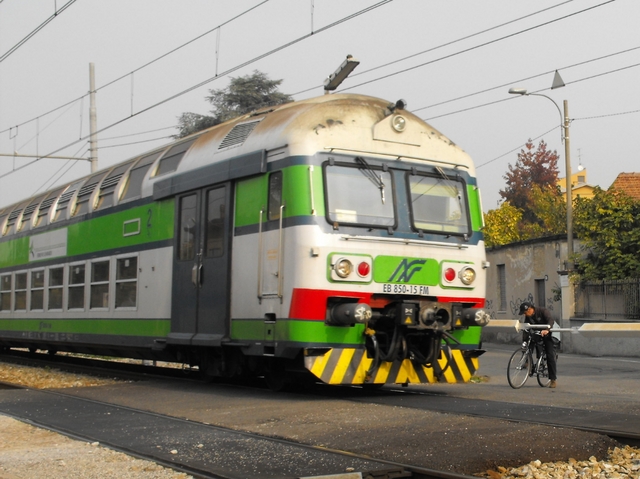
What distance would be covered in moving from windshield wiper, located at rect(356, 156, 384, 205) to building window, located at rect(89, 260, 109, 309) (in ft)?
19.7

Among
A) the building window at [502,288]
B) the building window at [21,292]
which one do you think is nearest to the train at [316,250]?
the building window at [21,292]

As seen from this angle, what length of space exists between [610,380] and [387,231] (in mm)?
6240

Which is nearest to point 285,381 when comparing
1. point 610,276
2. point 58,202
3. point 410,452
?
point 410,452

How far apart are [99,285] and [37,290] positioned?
390 cm

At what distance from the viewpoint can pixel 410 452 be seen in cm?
738

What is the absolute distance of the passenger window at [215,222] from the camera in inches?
484

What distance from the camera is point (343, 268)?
10930 mm

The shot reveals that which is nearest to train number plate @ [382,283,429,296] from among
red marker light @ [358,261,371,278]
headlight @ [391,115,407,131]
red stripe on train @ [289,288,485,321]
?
red marker light @ [358,261,371,278]

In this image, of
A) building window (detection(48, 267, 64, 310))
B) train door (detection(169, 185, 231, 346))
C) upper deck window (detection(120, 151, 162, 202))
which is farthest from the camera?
building window (detection(48, 267, 64, 310))

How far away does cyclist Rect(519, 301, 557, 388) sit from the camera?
46.4ft

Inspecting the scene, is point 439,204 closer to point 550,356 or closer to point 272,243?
point 272,243

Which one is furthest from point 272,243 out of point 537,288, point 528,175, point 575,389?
point 528,175

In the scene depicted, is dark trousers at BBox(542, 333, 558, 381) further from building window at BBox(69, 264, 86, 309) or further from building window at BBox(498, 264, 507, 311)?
building window at BBox(498, 264, 507, 311)

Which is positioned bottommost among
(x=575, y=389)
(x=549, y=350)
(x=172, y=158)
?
(x=575, y=389)
